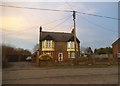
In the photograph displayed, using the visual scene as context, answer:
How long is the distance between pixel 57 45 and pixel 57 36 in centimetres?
314

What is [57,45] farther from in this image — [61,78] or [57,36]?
[61,78]

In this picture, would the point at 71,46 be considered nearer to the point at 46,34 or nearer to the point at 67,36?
the point at 67,36

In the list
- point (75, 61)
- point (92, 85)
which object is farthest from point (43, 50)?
point (92, 85)

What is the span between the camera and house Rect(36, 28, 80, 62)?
59688 mm

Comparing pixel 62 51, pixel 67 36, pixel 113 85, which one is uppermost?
pixel 67 36

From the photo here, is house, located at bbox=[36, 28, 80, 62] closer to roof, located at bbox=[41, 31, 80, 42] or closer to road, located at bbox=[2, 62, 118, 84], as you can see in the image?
roof, located at bbox=[41, 31, 80, 42]

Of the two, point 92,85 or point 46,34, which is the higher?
point 46,34

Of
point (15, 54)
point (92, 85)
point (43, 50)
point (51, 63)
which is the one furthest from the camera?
point (15, 54)

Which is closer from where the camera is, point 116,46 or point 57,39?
point 57,39

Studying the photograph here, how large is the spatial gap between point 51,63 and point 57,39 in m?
21.4

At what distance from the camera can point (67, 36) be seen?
209 ft

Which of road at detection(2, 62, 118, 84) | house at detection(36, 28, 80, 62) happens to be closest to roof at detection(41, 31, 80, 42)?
house at detection(36, 28, 80, 62)

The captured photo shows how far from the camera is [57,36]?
6319cm

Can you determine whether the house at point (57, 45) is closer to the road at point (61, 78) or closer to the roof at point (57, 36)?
the roof at point (57, 36)
